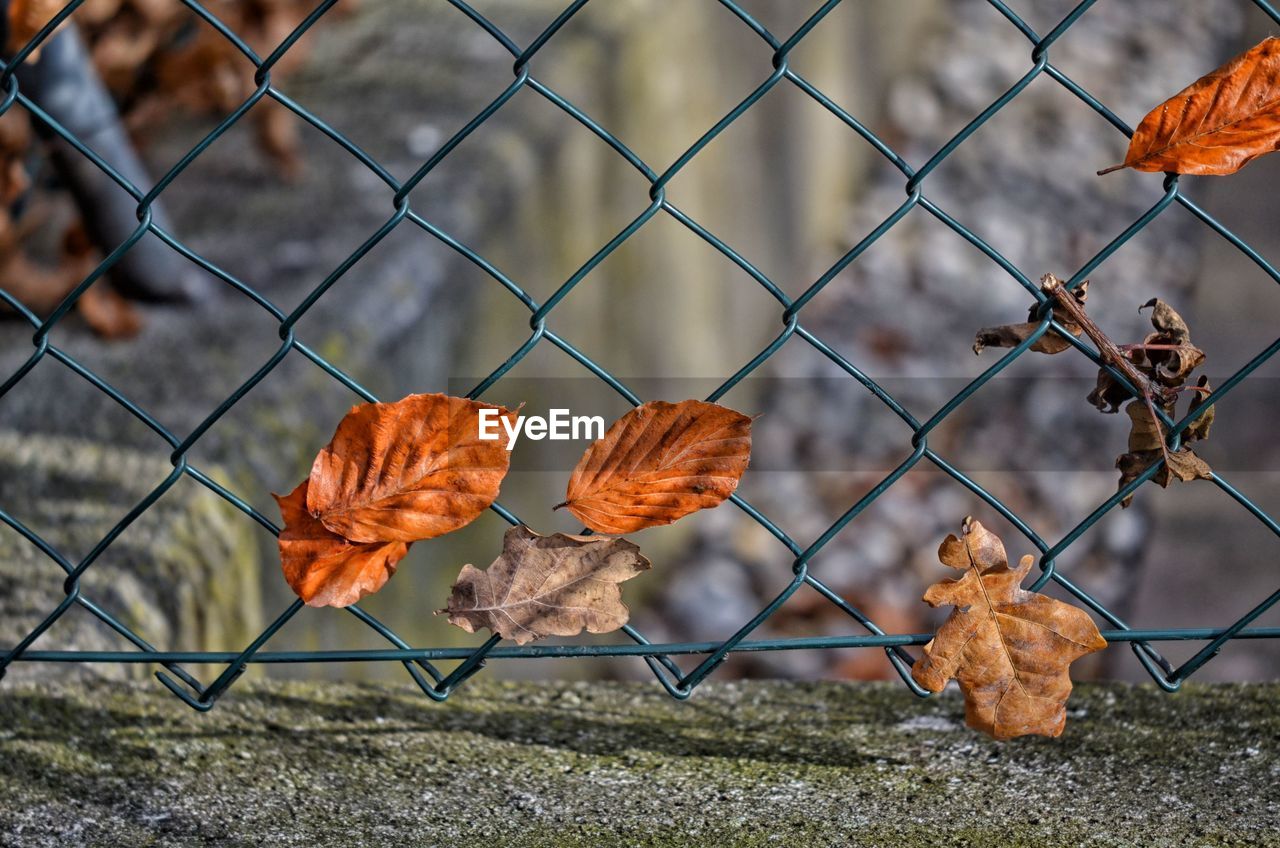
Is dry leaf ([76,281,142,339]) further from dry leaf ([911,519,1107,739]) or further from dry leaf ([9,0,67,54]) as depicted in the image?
dry leaf ([911,519,1107,739])

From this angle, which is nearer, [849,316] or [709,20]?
[709,20]

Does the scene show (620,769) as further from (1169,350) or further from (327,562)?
(1169,350)

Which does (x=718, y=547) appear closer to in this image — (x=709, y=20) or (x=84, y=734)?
(x=709, y=20)

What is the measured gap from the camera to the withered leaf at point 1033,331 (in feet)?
3.39

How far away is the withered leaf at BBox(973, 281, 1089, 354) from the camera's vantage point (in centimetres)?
103

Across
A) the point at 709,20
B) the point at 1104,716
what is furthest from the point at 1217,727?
the point at 709,20

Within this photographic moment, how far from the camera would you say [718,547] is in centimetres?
270

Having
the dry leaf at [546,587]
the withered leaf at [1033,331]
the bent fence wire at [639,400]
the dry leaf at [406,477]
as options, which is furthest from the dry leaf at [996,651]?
the dry leaf at [406,477]

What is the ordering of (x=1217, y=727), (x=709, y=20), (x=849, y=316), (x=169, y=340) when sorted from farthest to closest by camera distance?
(x=849, y=316) → (x=709, y=20) → (x=169, y=340) → (x=1217, y=727)

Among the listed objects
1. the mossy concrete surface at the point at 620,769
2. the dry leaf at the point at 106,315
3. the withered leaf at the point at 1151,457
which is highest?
the withered leaf at the point at 1151,457

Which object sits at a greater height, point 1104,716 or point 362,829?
point 1104,716

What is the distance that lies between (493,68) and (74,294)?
1.47 metres

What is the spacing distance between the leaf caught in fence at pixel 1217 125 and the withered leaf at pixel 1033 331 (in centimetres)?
12

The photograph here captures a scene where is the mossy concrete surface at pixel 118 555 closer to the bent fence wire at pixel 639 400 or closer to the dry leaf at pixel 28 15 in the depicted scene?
the bent fence wire at pixel 639 400
